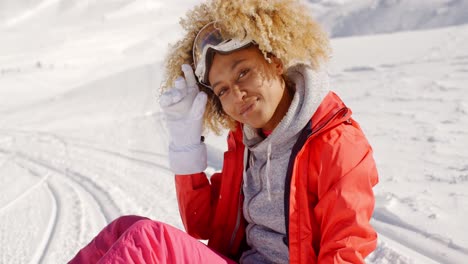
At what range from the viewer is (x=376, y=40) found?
936cm

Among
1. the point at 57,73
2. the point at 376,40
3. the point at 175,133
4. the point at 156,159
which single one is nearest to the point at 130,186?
the point at 156,159

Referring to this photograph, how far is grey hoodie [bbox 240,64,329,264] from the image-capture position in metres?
1.76

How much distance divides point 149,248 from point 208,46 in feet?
2.43

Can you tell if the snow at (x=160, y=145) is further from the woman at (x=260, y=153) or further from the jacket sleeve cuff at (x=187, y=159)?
the jacket sleeve cuff at (x=187, y=159)

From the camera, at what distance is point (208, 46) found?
6.12 feet

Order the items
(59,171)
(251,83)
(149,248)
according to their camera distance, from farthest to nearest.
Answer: (59,171)
(251,83)
(149,248)

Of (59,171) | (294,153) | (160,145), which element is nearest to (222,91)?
(294,153)

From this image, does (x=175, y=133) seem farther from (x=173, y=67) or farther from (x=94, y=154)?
(x=94, y=154)

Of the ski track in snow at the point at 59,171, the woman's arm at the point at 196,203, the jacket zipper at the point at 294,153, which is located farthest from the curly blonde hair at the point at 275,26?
the ski track in snow at the point at 59,171

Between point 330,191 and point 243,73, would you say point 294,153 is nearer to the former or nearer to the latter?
point 330,191

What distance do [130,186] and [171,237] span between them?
7.67ft

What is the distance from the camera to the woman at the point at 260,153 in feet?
5.22

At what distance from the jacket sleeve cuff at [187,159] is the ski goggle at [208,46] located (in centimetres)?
28

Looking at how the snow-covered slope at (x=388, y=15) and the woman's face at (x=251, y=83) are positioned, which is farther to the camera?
the snow-covered slope at (x=388, y=15)
